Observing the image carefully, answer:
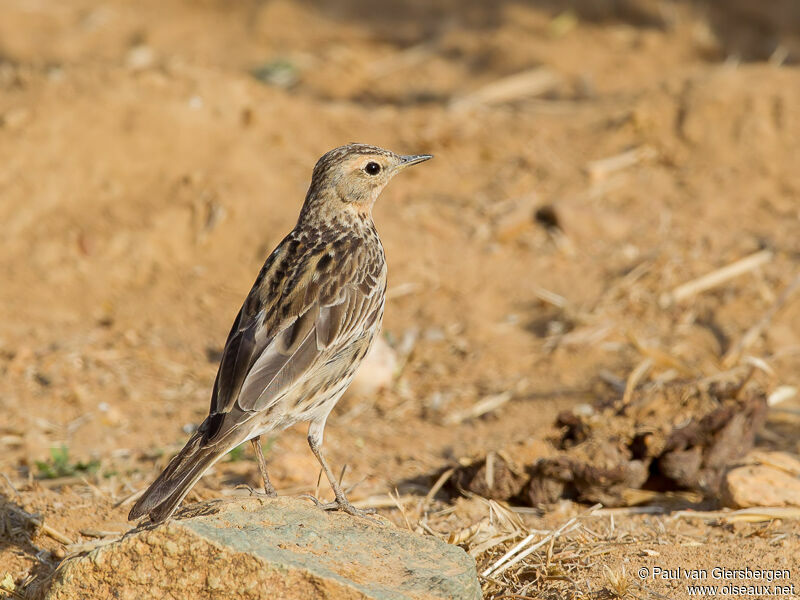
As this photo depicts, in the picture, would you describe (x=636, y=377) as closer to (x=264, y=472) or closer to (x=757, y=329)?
(x=757, y=329)

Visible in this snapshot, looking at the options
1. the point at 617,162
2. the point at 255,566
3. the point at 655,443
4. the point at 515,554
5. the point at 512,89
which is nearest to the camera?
the point at 255,566

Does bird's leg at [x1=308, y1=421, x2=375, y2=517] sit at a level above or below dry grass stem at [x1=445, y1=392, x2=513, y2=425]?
above

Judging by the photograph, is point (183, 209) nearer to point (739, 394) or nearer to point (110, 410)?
point (110, 410)

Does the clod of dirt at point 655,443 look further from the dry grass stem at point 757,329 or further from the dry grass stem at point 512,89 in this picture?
the dry grass stem at point 512,89

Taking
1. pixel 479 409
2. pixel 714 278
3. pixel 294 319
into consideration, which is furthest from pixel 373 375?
pixel 714 278

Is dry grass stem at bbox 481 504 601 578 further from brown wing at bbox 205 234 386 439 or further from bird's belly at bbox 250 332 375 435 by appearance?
brown wing at bbox 205 234 386 439

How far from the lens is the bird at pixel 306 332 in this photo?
4.89 metres

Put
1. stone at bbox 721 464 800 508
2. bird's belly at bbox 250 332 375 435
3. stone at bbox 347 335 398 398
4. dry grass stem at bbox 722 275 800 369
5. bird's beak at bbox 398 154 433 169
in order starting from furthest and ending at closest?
stone at bbox 347 335 398 398 < dry grass stem at bbox 722 275 800 369 < bird's beak at bbox 398 154 433 169 < stone at bbox 721 464 800 508 < bird's belly at bbox 250 332 375 435

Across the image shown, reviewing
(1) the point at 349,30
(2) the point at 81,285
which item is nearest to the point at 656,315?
(2) the point at 81,285

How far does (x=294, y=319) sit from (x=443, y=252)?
14.7ft

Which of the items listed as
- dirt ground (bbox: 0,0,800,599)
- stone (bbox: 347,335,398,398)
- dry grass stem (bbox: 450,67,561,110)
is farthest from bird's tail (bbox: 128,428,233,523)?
dry grass stem (bbox: 450,67,561,110)

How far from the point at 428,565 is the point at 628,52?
419 inches

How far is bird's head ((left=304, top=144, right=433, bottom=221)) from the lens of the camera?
6.25m

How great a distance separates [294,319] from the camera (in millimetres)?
5418
